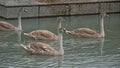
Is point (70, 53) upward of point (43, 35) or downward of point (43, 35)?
downward

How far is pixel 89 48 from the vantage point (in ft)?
52.7

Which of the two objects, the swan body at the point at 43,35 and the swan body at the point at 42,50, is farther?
the swan body at the point at 43,35

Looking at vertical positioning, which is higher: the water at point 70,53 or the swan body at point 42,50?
the swan body at point 42,50

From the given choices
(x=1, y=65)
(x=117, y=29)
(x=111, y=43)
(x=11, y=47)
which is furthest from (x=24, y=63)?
(x=117, y=29)

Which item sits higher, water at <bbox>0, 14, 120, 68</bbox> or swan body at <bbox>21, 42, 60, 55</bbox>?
swan body at <bbox>21, 42, 60, 55</bbox>

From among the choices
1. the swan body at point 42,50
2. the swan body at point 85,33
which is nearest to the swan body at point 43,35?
the swan body at point 85,33

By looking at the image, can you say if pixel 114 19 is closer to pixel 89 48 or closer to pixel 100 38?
pixel 100 38

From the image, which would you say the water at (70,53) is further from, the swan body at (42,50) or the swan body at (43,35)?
the swan body at (43,35)

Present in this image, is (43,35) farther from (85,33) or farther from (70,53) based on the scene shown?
(70,53)

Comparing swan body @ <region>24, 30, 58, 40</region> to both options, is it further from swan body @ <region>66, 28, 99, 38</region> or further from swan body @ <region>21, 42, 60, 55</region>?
swan body @ <region>21, 42, 60, 55</region>

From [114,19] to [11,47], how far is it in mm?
8596

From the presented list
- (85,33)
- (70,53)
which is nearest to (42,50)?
(70,53)

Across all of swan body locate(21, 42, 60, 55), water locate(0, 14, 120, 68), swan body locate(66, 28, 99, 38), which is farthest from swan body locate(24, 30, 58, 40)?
swan body locate(21, 42, 60, 55)

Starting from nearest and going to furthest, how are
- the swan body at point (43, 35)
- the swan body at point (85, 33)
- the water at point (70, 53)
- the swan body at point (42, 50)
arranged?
the water at point (70, 53), the swan body at point (42, 50), the swan body at point (43, 35), the swan body at point (85, 33)
